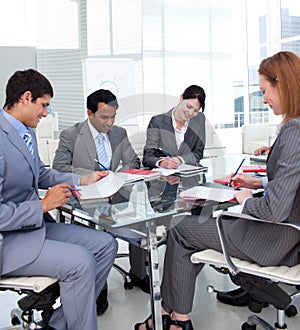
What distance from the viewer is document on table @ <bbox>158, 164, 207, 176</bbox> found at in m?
2.79

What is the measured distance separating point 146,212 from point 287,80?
0.80 metres

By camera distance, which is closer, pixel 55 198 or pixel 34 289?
pixel 34 289

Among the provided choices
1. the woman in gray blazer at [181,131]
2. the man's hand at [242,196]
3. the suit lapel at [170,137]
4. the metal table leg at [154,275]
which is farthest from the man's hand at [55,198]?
the suit lapel at [170,137]

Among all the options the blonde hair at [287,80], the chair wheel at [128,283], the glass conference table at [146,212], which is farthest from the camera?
the chair wheel at [128,283]

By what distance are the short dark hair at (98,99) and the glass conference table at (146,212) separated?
0.72m

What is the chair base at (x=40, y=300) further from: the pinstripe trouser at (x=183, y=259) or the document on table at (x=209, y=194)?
the document on table at (x=209, y=194)

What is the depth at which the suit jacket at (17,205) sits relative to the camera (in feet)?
5.48

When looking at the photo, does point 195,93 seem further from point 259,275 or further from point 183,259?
point 259,275

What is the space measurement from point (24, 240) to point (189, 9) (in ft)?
24.6

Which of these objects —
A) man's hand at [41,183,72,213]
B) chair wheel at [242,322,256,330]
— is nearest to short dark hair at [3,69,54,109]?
man's hand at [41,183,72,213]

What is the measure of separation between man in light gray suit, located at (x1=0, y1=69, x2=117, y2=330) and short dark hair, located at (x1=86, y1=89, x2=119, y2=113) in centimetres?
91

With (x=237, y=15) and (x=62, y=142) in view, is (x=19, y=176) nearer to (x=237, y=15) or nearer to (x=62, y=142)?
(x=62, y=142)

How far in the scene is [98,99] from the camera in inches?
113

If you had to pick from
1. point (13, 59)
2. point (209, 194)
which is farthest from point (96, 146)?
point (13, 59)
